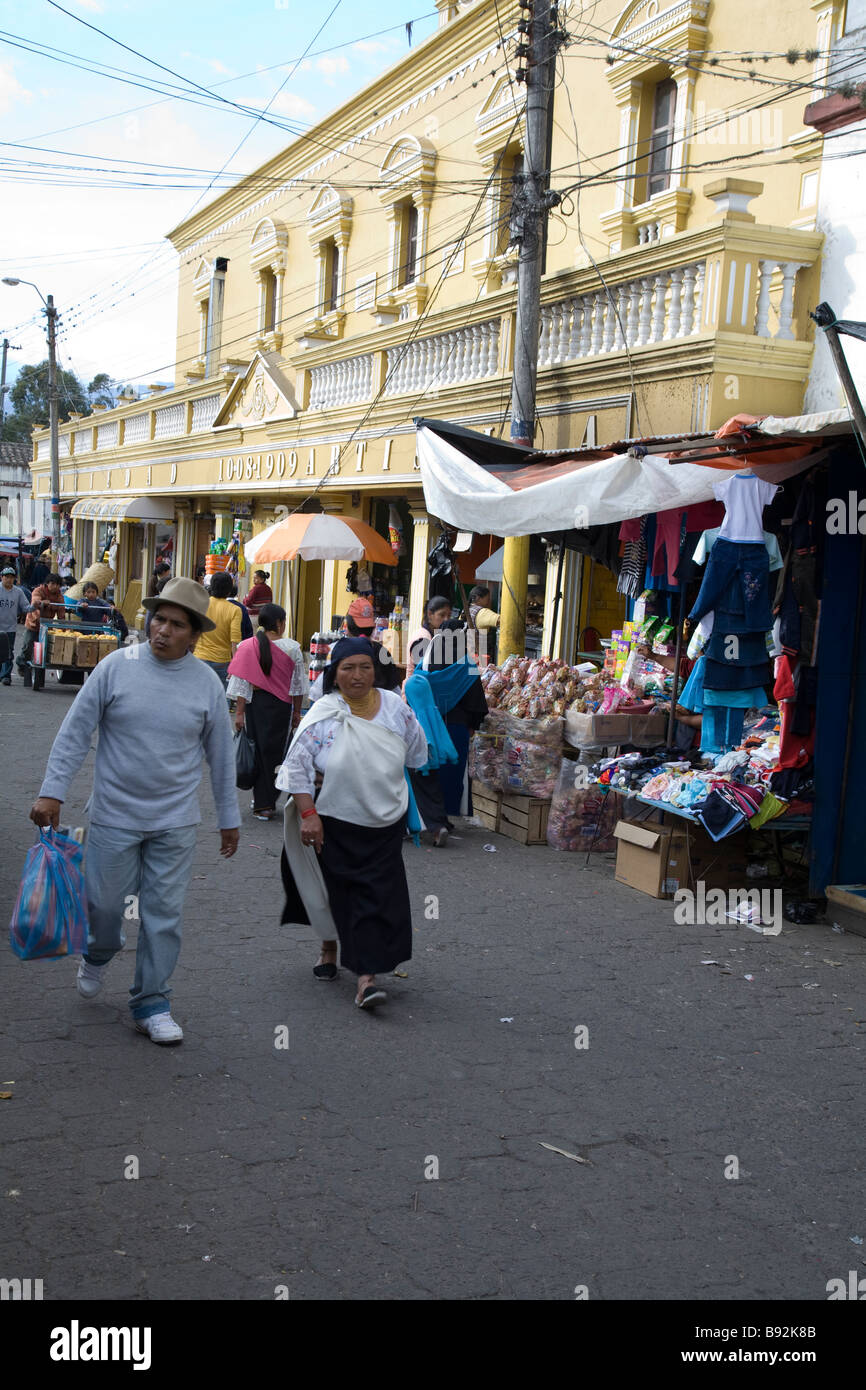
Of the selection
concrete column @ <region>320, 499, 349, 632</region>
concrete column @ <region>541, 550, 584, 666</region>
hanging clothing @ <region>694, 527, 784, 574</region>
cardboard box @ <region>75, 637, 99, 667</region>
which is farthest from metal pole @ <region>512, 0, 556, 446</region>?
cardboard box @ <region>75, 637, 99, 667</region>

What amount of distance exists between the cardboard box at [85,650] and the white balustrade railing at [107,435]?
53.4 ft

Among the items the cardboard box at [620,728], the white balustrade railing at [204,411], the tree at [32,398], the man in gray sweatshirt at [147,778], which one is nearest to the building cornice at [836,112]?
the cardboard box at [620,728]

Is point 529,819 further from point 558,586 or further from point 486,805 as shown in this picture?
point 558,586

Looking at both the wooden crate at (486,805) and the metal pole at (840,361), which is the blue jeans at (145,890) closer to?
the metal pole at (840,361)

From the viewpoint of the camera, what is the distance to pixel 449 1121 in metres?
4.46

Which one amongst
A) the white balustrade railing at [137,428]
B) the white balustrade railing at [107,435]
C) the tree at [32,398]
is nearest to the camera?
the white balustrade railing at [137,428]

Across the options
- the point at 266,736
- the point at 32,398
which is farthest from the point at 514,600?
the point at 32,398

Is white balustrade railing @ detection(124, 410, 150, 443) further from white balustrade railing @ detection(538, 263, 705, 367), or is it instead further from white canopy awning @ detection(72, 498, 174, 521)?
white balustrade railing @ detection(538, 263, 705, 367)

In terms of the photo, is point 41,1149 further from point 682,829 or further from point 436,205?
point 436,205

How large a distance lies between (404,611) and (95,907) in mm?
12132

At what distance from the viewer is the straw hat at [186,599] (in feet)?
16.2

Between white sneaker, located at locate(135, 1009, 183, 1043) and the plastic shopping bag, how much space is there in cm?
44

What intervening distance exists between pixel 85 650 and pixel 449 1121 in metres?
14.4
